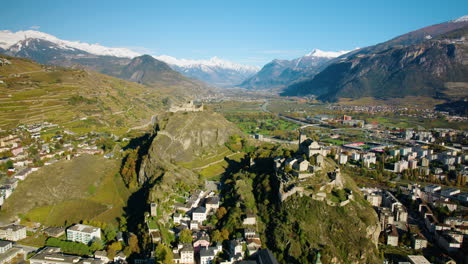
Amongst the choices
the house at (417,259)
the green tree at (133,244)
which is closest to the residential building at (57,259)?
the green tree at (133,244)

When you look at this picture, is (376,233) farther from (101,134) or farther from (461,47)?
(461,47)

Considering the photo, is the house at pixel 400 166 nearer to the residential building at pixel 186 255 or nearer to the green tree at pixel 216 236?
the green tree at pixel 216 236

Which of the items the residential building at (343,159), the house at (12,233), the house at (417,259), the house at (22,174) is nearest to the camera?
the house at (417,259)

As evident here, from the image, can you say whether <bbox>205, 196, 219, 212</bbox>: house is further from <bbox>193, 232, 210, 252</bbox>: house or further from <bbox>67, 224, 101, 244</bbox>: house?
<bbox>67, 224, 101, 244</bbox>: house

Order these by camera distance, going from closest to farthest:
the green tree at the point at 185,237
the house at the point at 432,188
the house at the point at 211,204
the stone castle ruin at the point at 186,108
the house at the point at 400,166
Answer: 1. the green tree at the point at 185,237
2. the house at the point at 211,204
3. the house at the point at 432,188
4. the house at the point at 400,166
5. the stone castle ruin at the point at 186,108

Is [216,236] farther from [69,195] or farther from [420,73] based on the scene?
[420,73]

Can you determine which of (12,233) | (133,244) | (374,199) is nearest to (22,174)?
(12,233)

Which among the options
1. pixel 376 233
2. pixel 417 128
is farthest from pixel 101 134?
pixel 417 128
